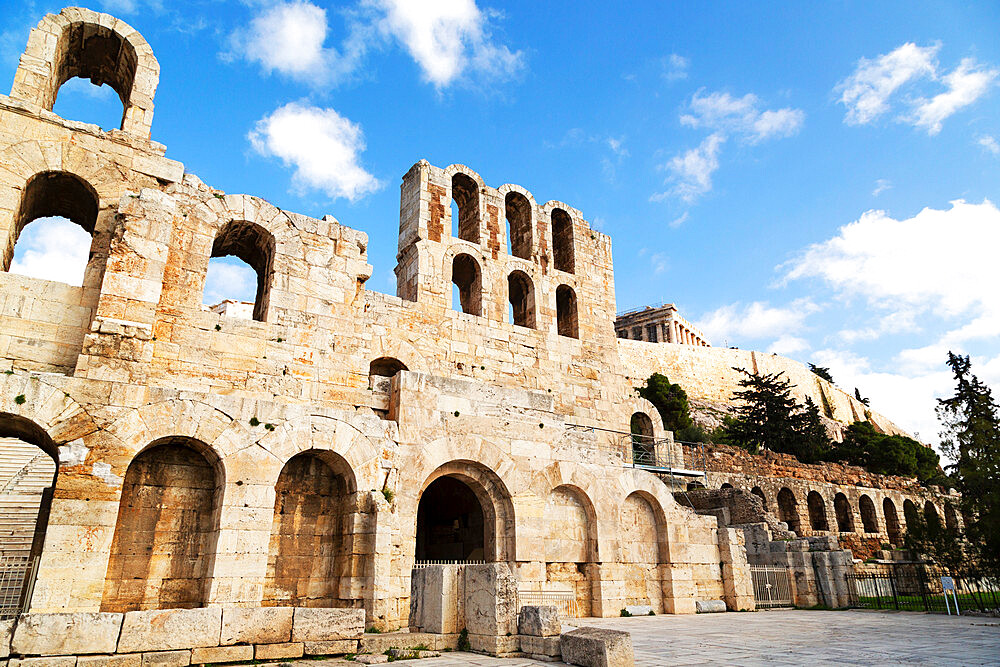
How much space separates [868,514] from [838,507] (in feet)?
8.81

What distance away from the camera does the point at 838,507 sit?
32.0m

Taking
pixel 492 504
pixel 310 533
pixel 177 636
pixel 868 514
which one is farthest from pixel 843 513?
pixel 177 636

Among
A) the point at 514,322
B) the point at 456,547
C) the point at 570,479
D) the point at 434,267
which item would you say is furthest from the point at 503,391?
the point at 514,322

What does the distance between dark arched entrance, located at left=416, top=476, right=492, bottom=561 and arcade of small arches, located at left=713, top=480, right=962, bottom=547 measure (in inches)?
554

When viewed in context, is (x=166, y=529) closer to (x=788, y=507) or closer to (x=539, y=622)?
(x=539, y=622)

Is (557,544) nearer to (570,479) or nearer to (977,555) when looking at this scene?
(570,479)

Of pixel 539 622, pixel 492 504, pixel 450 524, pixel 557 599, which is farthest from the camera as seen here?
pixel 450 524

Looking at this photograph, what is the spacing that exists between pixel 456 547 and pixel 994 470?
13155mm

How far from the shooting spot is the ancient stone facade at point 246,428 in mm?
10102

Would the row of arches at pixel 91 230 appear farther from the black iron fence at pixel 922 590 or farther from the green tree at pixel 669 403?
the green tree at pixel 669 403

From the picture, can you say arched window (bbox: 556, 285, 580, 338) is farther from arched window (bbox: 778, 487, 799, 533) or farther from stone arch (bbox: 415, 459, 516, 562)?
arched window (bbox: 778, 487, 799, 533)

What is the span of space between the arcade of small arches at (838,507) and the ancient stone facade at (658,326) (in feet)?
119

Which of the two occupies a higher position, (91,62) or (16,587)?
(91,62)

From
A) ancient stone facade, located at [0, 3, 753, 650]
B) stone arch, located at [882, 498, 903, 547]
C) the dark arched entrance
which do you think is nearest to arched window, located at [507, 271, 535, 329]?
ancient stone facade, located at [0, 3, 753, 650]
